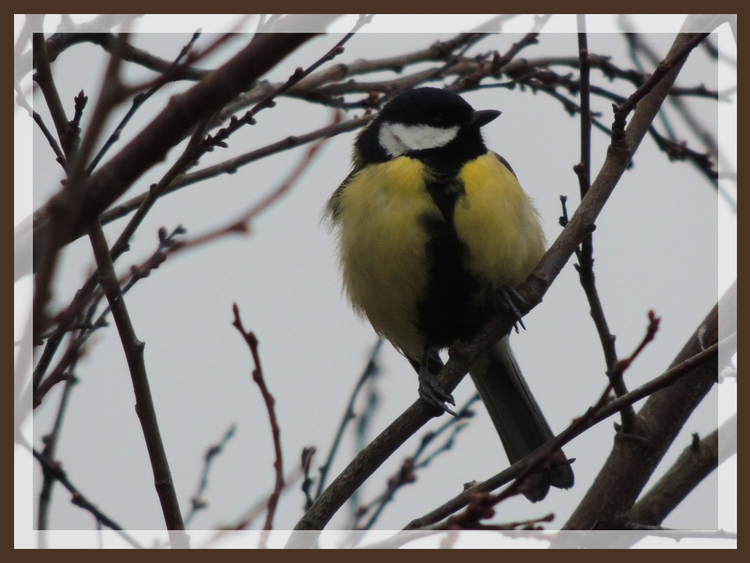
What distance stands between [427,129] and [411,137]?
0.30 ft

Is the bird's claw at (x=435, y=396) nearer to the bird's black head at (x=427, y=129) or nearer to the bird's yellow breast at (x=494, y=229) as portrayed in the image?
the bird's yellow breast at (x=494, y=229)

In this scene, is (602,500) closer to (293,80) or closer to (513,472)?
(513,472)

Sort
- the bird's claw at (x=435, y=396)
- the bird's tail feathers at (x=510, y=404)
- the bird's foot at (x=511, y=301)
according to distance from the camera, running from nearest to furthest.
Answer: the bird's claw at (x=435, y=396)
the bird's foot at (x=511, y=301)
the bird's tail feathers at (x=510, y=404)

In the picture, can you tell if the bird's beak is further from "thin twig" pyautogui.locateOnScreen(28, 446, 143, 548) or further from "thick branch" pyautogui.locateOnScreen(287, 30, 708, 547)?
"thin twig" pyautogui.locateOnScreen(28, 446, 143, 548)

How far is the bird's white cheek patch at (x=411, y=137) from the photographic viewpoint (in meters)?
3.42

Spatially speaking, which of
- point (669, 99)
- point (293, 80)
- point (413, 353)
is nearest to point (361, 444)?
point (413, 353)

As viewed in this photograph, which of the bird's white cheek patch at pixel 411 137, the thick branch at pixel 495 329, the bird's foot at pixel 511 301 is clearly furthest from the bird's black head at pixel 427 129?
the thick branch at pixel 495 329

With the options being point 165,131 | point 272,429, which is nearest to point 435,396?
point 272,429

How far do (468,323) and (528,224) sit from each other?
51cm

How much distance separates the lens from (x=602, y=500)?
2604mm

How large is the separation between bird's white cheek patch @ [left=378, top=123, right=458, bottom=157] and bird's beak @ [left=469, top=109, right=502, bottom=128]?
9cm

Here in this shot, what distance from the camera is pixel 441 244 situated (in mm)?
3047

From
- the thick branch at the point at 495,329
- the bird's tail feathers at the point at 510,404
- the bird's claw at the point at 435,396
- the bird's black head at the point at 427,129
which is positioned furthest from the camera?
the bird's tail feathers at the point at 510,404

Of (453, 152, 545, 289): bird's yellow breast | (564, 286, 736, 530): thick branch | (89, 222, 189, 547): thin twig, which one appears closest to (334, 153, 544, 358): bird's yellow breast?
(453, 152, 545, 289): bird's yellow breast
